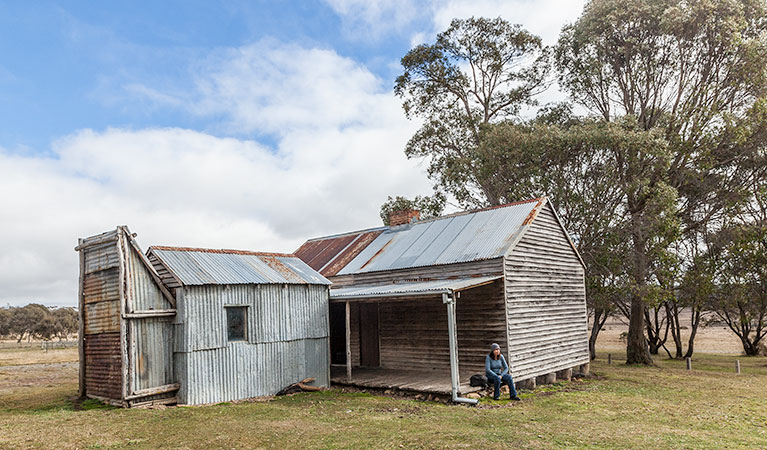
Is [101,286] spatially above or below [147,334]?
above

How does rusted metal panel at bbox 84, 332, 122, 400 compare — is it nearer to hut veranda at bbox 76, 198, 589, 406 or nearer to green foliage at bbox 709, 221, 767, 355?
hut veranda at bbox 76, 198, 589, 406

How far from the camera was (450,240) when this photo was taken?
770 inches

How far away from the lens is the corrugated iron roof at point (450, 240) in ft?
58.7

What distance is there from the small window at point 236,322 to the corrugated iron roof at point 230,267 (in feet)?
2.66

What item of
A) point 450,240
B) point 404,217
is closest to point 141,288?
point 450,240

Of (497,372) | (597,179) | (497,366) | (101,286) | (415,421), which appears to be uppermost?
(597,179)

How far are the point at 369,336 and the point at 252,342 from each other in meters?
5.58

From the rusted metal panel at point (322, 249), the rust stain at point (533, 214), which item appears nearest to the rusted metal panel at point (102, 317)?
the rusted metal panel at point (322, 249)

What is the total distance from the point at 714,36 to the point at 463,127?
1278cm

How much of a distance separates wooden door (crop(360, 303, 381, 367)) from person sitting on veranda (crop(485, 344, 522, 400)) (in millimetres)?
→ 5773

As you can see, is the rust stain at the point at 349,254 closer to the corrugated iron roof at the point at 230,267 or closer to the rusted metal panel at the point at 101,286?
the corrugated iron roof at the point at 230,267

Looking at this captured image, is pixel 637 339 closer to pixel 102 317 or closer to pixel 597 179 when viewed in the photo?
pixel 597 179

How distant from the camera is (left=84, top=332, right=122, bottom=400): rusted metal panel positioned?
14.5 meters

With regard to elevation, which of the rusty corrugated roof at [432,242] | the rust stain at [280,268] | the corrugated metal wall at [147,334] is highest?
the rusty corrugated roof at [432,242]
